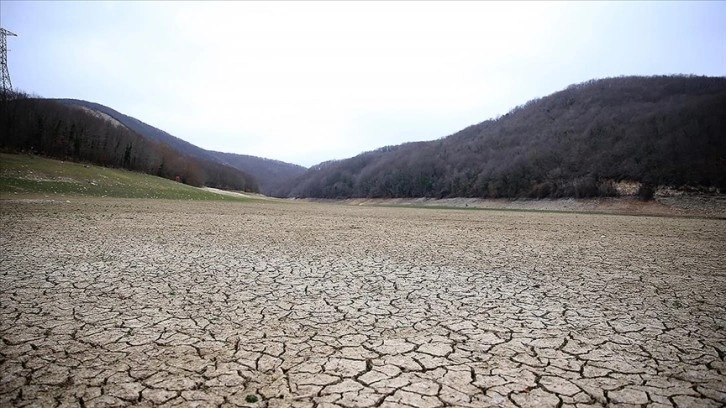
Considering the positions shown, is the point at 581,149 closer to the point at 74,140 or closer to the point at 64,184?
the point at 64,184

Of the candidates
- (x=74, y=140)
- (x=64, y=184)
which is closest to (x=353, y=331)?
(x=64, y=184)

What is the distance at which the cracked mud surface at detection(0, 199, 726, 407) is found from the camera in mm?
2867

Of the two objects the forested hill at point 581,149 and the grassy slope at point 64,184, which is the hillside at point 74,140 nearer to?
the grassy slope at point 64,184

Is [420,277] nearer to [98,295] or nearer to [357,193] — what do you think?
[98,295]

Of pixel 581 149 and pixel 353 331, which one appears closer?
pixel 353 331

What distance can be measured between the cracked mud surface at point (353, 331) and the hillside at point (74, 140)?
66.3 m

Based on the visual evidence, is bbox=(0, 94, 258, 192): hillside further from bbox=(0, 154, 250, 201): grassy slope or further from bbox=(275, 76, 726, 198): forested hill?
bbox=(275, 76, 726, 198): forested hill

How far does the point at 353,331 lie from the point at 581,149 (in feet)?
284

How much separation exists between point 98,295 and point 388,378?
4.84m

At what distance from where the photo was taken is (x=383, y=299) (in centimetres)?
548

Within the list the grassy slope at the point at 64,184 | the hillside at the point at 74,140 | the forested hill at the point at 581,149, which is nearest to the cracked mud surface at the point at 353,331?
the grassy slope at the point at 64,184

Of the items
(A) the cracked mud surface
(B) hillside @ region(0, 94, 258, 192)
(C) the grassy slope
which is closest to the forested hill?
(A) the cracked mud surface

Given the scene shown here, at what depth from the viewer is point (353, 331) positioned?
4.18 meters

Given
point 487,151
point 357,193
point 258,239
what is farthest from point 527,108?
point 258,239
